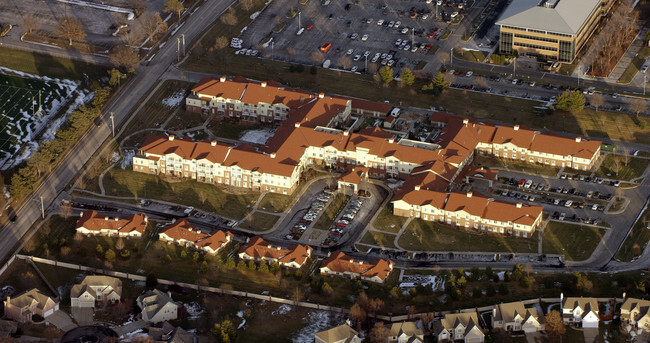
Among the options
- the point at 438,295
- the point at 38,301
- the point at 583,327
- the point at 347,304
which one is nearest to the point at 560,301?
the point at 583,327

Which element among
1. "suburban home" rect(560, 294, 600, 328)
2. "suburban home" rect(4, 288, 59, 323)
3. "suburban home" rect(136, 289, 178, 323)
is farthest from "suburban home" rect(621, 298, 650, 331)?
"suburban home" rect(4, 288, 59, 323)

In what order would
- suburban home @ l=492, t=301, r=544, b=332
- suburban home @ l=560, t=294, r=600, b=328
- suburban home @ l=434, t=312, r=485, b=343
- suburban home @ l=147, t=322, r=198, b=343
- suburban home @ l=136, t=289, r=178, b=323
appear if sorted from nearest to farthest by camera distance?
suburban home @ l=434, t=312, r=485, b=343
suburban home @ l=147, t=322, r=198, b=343
suburban home @ l=560, t=294, r=600, b=328
suburban home @ l=492, t=301, r=544, b=332
suburban home @ l=136, t=289, r=178, b=323

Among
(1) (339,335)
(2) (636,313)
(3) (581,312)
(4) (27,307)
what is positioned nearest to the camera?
(1) (339,335)

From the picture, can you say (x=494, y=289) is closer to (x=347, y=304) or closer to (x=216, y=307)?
(x=347, y=304)

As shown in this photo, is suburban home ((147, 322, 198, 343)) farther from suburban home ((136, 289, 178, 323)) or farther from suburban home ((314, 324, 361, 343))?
suburban home ((314, 324, 361, 343))

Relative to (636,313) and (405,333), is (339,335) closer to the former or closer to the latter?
(405,333)

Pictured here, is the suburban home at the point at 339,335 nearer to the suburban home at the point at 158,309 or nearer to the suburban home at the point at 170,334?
the suburban home at the point at 170,334

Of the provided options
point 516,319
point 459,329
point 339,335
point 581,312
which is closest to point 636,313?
point 581,312
